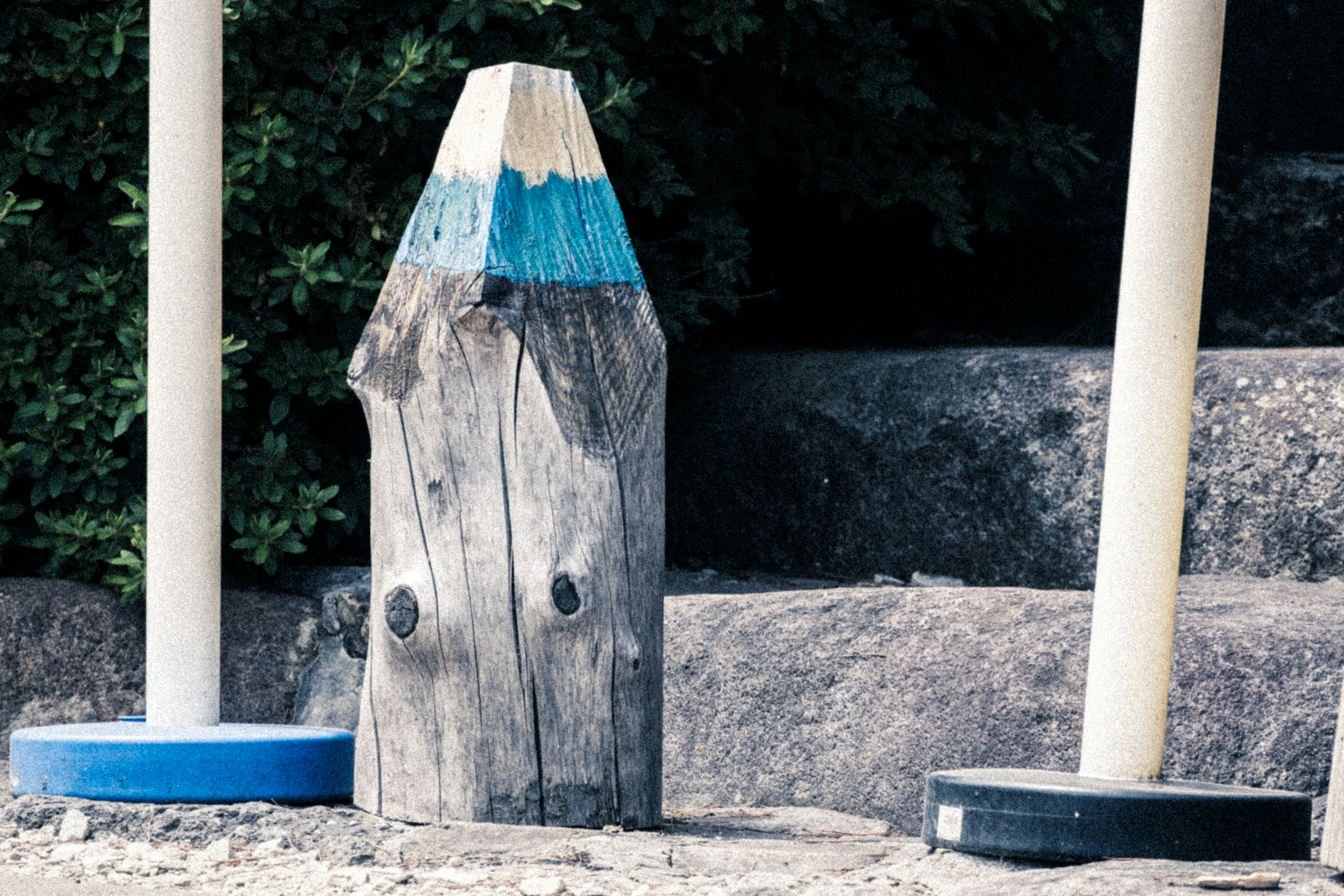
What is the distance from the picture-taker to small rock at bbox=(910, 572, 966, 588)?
413 cm

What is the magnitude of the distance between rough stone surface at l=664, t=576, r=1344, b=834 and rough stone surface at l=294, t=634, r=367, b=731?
0.89 metres

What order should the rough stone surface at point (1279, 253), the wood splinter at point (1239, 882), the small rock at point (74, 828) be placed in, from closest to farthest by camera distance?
1. the wood splinter at point (1239, 882)
2. the small rock at point (74, 828)
3. the rough stone surface at point (1279, 253)

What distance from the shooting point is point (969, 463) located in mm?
4086

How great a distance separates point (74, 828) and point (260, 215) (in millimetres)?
2132

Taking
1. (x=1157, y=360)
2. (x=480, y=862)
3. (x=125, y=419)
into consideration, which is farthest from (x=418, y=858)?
(x=125, y=419)

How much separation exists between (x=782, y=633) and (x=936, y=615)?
321 mm

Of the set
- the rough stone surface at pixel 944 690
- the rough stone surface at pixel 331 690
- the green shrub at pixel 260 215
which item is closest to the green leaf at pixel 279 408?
the green shrub at pixel 260 215

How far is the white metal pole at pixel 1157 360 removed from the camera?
194 centimetres

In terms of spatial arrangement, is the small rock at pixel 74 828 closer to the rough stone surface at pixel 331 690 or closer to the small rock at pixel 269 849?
the small rock at pixel 269 849

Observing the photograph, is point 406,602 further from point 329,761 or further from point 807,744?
point 807,744

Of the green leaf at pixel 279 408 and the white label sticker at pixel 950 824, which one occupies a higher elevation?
the green leaf at pixel 279 408

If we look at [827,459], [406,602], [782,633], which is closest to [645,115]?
[827,459]

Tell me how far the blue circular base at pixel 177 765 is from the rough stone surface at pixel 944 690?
3.05ft

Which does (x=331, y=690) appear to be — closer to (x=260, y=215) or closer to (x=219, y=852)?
(x=260, y=215)
